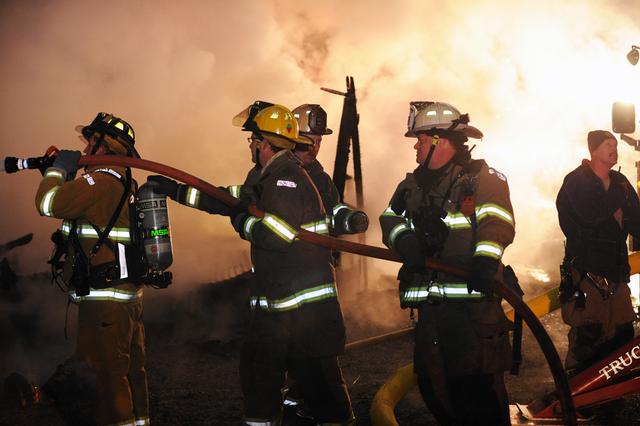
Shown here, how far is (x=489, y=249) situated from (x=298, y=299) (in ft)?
3.74

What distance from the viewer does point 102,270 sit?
369 cm

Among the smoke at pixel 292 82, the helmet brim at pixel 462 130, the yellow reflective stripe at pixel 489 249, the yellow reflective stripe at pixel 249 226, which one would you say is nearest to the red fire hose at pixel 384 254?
the yellow reflective stripe at pixel 249 226

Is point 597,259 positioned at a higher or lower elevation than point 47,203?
lower

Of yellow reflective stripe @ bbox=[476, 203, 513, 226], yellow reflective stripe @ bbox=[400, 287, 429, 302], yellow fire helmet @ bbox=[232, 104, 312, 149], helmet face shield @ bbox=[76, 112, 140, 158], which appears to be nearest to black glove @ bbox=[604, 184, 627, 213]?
yellow reflective stripe @ bbox=[476, 203, 513, 226]

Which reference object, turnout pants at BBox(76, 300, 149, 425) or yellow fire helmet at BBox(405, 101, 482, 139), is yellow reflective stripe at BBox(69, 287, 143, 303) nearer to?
turnout pants at BBox(76, 300, 149, 425)

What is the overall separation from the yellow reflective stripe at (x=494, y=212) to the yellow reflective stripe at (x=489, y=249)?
152 mm

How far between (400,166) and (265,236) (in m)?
14.9

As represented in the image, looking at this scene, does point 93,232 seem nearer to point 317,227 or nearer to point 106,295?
point 106,295

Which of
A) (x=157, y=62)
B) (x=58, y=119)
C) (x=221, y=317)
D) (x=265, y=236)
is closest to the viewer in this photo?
(x=265, y=236)

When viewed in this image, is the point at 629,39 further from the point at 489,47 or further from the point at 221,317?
the point at 221,317

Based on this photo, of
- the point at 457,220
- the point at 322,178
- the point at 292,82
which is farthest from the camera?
the point at 292,82

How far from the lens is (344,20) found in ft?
65.5

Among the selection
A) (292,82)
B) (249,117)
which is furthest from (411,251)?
(292,82)

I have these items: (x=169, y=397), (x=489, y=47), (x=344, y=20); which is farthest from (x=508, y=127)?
(x=169, y=397)
